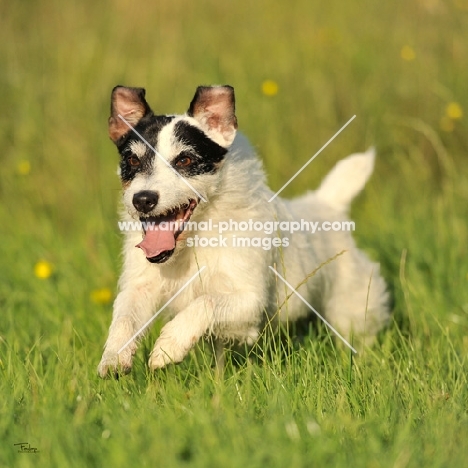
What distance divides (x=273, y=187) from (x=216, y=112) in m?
2.95

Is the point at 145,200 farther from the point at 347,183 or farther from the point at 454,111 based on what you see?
the point at 454,111

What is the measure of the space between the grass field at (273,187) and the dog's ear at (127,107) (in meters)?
1.21

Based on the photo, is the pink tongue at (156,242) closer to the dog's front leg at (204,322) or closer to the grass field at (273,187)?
the dog's front leg at (204,322)

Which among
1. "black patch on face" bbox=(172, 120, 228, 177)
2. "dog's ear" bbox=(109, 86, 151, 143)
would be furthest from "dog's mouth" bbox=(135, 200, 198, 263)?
"dog's ear" bbox=(109, 86, 151, 143)

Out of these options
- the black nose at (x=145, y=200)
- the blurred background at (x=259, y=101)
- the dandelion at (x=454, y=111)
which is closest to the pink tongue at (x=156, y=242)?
the black nose at (x=145, y=200)

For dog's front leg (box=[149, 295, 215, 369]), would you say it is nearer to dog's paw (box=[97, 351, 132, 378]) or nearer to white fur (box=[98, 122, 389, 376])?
white fur (box=[98, 122, 389, 376])

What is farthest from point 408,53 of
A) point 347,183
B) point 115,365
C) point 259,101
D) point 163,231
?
point 115,365

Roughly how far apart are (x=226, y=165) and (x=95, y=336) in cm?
138

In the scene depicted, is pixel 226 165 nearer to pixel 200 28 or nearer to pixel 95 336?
pixel 95 336

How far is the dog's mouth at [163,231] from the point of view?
412cm

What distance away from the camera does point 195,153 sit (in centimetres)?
424

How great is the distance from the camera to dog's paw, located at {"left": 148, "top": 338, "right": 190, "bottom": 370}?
3.84 m

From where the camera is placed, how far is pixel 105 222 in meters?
6.64

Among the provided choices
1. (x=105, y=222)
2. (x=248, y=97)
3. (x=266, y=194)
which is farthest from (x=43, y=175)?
(x=266, y=194)
